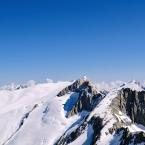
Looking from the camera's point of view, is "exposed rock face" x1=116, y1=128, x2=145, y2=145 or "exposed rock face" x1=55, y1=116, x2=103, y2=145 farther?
"exposed rock face" x1=55, y1=116, x2=103, y2=145

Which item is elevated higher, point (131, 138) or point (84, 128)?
point (84, 128)

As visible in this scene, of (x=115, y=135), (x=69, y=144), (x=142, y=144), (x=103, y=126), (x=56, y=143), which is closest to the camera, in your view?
(x=142, y=144)

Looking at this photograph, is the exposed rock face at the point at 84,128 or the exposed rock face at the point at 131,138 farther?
the exposed rock face at the point at 84,128

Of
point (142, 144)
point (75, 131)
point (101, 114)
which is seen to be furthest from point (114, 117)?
point (142, 144)

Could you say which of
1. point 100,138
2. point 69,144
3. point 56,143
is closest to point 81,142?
point 69,144

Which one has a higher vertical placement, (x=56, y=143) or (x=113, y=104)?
(x=113, y=104)

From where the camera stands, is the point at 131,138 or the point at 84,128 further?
the point at 84,128

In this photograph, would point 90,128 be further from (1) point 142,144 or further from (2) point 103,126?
(1) point 142,144

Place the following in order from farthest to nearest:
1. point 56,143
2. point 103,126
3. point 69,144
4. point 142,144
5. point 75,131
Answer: point 56,143 → point 75,131 → point 69,144 → point 103,126 → point 142,144

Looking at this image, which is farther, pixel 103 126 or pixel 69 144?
pixel 69 144

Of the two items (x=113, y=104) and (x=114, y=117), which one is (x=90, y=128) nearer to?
(x=114, y=117)
